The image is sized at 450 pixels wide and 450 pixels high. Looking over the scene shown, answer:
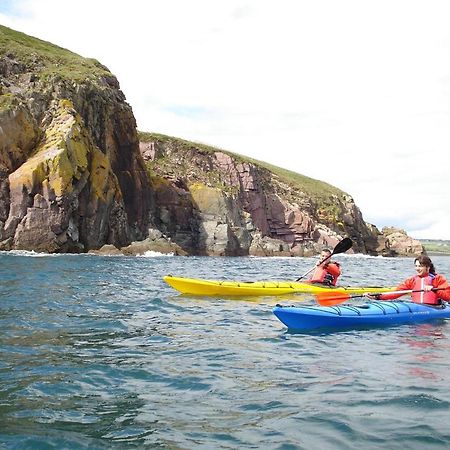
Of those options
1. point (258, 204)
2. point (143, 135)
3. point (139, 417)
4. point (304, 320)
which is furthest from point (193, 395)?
point (143, 135)

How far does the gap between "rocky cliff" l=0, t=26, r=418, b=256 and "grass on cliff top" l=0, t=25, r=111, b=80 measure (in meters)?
0.20

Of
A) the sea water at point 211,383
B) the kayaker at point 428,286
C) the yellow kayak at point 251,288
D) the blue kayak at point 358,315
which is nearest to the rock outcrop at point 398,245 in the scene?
the yellow kayak at point 251,288

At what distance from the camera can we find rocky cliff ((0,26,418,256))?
127 ft

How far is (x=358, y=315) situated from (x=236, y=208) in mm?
56470

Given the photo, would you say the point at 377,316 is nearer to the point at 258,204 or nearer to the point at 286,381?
the point at 286,381

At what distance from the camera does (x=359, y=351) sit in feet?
27.3

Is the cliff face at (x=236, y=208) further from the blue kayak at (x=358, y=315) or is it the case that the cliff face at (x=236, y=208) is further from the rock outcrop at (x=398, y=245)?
the blue kayak at (x=358, y=315)

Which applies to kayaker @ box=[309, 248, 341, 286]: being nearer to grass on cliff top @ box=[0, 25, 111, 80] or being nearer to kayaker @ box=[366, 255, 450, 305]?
kayaker @ box=[366, 255, 450, 305]

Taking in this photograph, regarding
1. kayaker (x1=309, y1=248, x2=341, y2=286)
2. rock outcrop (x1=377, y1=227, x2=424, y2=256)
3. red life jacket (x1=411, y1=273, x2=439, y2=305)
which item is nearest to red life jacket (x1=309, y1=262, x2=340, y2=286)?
kayaker (x1=309, y1=248, x2=341, y2=286)

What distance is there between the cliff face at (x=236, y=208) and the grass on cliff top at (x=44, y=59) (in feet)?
46.2

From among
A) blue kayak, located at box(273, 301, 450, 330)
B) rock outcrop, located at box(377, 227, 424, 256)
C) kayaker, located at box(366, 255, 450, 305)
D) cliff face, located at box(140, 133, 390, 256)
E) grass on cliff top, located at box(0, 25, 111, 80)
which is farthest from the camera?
rock outcrop, located at box(377, 227, 424, 256)

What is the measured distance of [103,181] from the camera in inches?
1758

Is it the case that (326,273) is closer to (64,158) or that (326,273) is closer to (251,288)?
(251,288)

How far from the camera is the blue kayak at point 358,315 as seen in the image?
9.86m
